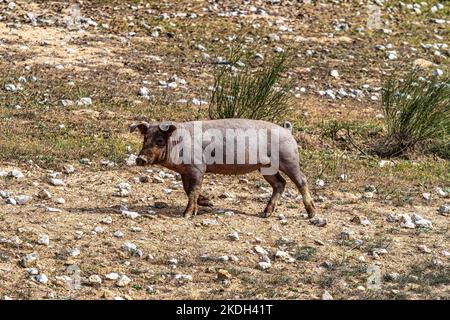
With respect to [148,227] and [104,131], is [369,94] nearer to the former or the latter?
[104,131]

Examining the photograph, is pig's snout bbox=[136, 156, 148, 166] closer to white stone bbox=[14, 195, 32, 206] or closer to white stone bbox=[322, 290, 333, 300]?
white stone bbox=[14, 195, 32, 206]

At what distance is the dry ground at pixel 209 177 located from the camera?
9.20 metres

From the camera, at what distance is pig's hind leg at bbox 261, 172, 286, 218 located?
11023 millimetres

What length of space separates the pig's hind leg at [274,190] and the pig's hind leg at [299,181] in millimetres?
200

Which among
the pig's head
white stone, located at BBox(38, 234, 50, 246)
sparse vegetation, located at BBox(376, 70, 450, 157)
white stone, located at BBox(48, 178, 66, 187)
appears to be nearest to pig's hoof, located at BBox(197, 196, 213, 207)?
the pig's head

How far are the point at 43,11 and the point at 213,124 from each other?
9292 millimetres

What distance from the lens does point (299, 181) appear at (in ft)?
36.0

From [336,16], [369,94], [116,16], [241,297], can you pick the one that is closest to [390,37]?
[336,16]

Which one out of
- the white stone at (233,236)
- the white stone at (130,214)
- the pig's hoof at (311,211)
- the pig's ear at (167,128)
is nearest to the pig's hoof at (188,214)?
the white stone at (130,214)

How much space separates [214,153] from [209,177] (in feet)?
5.33

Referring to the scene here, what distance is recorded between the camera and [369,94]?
17.8 metres

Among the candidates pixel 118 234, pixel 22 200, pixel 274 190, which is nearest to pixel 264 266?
pixel 118 234

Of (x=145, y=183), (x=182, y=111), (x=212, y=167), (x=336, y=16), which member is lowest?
(x=336, y=16)

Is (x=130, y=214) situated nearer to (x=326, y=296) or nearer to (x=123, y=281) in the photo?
(x=123, y=281)
